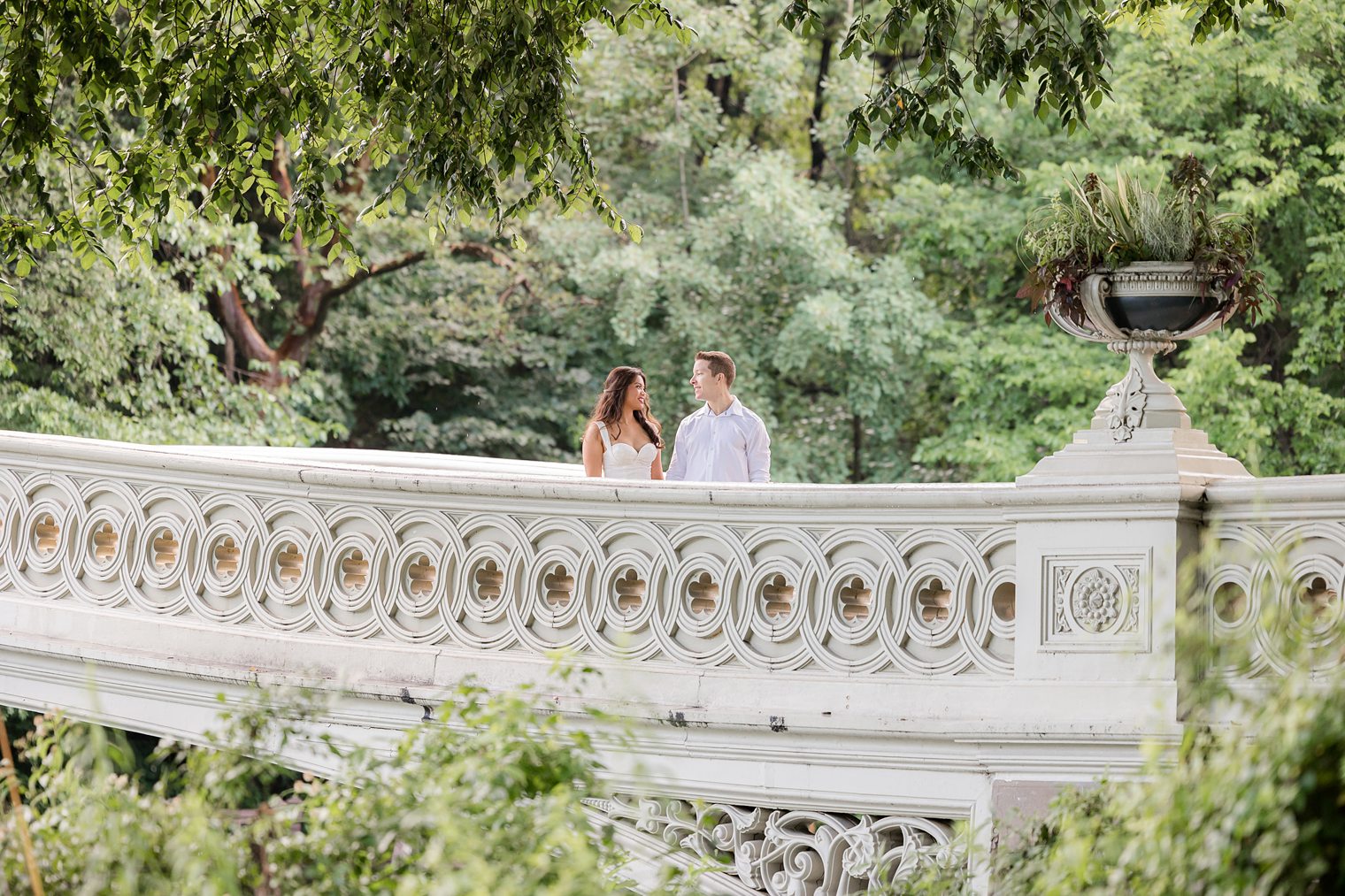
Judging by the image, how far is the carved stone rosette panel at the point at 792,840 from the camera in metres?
5.54

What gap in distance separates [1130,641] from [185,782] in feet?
9.50

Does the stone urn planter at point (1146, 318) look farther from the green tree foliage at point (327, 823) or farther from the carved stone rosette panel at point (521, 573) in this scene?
the green tree foliage at point (327, 823)

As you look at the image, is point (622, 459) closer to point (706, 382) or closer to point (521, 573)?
point (706, 382)

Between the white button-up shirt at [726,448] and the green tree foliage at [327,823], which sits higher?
the white button-up shirt at [726,448]

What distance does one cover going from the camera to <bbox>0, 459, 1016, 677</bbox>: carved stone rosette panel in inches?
223

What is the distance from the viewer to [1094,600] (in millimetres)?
5297

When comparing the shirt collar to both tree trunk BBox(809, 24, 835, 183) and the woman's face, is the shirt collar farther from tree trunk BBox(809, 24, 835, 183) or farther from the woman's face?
tree trunk BBox(809, 24, 835, 183)

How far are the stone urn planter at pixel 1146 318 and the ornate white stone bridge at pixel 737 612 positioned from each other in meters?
0.09

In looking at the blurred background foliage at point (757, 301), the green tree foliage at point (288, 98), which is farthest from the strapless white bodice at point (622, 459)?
the blurred background foliage at point (757, 301)

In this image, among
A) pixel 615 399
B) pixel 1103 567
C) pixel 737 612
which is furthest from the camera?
pixel 615 399

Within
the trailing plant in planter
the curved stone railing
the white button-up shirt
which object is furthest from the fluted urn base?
the white button-up shirt

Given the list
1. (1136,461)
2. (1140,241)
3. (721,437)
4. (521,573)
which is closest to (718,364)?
(721,437)

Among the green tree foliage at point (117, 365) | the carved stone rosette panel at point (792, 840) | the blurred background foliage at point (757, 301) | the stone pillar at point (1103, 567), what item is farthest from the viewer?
the blurred background foliage at point (757, 301)

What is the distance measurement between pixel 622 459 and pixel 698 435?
1.28 feet
